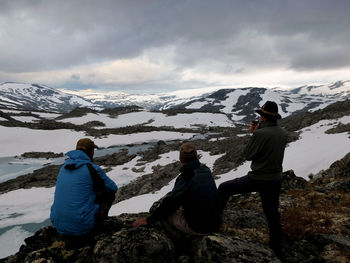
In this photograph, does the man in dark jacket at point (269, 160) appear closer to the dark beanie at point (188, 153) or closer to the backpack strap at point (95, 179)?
the dark beanie at point (188, 153)

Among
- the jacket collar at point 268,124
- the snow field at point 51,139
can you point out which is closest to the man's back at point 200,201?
the jacket collar at point 268,124

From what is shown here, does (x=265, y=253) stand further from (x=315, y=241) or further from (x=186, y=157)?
(x=186, y=157)

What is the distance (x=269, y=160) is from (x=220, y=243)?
2129mm

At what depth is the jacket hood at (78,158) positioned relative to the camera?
18.1ft

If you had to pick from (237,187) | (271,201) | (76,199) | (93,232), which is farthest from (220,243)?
(76,199)

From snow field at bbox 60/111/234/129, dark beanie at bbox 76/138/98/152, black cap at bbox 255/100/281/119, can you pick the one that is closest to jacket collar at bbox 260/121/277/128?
black cap at bbox 255/100/281/119

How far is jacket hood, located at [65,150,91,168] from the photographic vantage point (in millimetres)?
5504

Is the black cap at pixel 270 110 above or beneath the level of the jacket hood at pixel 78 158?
above

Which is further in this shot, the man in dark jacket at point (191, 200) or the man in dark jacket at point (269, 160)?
the man in dark jacket at point (269, 160)

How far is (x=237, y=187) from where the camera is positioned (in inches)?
239

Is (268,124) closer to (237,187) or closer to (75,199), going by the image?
(237,187)

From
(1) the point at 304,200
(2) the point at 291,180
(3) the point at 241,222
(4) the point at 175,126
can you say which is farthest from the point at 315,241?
(4) the point at 175,126

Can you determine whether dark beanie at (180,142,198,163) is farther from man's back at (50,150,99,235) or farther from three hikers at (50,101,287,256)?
man's back at (50,150,99,235)

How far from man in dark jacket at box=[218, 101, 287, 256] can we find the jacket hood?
378cm
